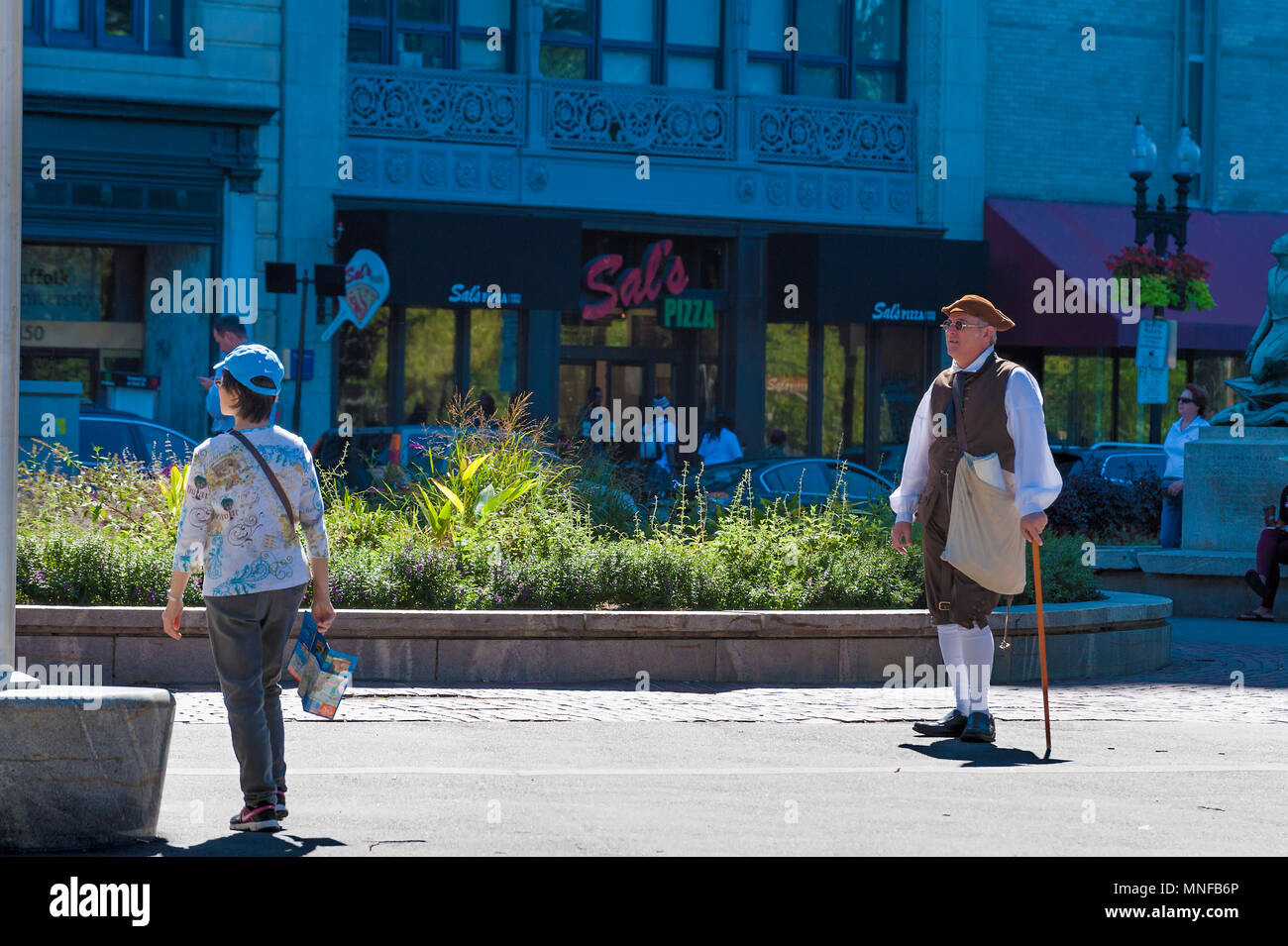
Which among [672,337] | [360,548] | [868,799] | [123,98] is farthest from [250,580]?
[672,337]

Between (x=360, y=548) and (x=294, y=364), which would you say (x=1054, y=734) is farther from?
(x=294, y=364)

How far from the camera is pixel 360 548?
11.4m

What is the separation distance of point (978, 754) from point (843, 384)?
71.6 feet

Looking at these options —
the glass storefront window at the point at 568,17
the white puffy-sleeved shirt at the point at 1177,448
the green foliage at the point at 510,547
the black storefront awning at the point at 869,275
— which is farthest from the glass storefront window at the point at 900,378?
the green foliage at the point at 510,547

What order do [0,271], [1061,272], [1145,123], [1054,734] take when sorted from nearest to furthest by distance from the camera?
[0,271]
[1054,734]
[1061,272]
[1145,123]

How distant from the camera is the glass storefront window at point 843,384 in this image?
98.1 feet

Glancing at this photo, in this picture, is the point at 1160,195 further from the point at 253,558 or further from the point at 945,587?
the point at 253,558

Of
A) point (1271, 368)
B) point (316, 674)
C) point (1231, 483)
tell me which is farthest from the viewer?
point (1271, 368)

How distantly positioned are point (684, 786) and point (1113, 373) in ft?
81.6

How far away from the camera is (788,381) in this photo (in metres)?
29.6

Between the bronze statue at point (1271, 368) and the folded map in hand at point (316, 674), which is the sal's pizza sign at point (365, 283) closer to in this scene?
the bronze statue at point (1271, 368)

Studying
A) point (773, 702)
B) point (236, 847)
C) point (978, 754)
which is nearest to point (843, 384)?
point (773, 702)

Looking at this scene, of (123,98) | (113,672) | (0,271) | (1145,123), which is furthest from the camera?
(1145,123)

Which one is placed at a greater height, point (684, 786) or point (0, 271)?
point (0, 271)
